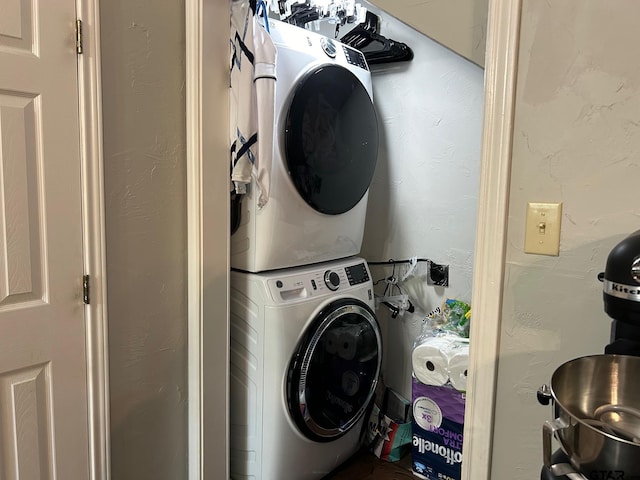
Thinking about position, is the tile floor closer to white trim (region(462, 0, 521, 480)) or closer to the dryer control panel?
the dryer control panel

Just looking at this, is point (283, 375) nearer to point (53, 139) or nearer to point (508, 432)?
point (508, 432)

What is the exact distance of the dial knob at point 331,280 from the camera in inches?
79.9

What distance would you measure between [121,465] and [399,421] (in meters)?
1.46

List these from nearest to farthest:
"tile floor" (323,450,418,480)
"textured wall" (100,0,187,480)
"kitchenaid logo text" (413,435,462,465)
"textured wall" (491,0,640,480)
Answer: "textured wall" (491,0,640,480) < "textured wall" (100,0,187,480) < "kitchenaid logo text" (413,435,462,465) < "tile floor" (323,450,418,480)

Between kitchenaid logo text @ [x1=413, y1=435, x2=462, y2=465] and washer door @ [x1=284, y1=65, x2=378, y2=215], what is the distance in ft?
3.64

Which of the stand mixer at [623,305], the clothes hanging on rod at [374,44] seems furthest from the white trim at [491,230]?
the clothes hanging on rod at [374,44]

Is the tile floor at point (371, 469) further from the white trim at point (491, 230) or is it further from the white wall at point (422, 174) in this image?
the white trim at point (491, 230)

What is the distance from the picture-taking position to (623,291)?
0.72 meters

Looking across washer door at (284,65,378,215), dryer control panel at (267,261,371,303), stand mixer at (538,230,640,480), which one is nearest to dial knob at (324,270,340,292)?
dryer control panel at (267,261,371,303)

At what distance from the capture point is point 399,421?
253cm

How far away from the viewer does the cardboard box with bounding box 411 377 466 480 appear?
81.6 inches

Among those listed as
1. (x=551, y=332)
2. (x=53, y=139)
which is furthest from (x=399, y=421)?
(x=53, y=139)

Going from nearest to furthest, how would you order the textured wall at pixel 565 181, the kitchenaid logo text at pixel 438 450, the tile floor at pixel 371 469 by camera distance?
the textured wall at pixel 565 181 → the kitchenaid logo text at pixel 438 450 → the tile floor at pixel 371 469

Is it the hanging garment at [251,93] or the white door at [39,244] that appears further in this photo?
the hanging garment at [251,93]
